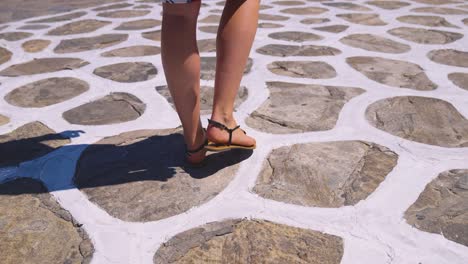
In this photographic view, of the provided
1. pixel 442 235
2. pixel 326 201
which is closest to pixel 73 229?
pixel 326 201

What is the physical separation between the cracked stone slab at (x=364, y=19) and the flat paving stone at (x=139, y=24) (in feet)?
6.49

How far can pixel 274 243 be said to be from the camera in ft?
4.03

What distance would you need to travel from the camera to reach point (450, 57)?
288cm

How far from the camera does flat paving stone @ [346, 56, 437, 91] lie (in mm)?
2420

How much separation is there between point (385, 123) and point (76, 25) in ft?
11.3

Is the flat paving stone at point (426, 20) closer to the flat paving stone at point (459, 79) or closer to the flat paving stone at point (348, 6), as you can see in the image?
the flat paving stone at point (348, 6)

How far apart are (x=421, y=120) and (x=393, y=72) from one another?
74 centimetres

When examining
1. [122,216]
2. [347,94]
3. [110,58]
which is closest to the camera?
[122,216]

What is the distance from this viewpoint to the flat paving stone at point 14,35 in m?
3.69

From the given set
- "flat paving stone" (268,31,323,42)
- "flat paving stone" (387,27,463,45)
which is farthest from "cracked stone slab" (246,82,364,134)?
"flat paving stone" (387,27,463,45)

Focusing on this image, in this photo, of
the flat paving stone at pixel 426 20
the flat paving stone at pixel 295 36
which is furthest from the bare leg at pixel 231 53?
the flat paving stone at pixel 426 20

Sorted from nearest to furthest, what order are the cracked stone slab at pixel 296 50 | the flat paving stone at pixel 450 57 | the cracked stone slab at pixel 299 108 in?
the cracked stone slab at pixel 299 108 → the flat paving stone at pixel 450 57 → the cracked stone slab at pixel 296 50

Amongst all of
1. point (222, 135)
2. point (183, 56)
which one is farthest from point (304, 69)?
point (183, 56)

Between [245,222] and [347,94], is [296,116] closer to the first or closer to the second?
[347,94]
